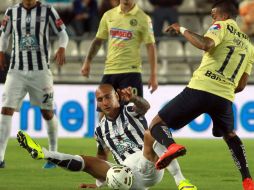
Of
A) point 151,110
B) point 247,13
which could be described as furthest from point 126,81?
point 247,13

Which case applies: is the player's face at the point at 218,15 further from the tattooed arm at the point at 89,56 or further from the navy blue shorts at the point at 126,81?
the tattooed arm at the point at 89,56

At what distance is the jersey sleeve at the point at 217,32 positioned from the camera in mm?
7777

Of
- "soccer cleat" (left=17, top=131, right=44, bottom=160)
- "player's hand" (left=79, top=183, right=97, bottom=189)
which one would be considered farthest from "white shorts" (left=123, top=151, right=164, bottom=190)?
"soccer cleat" (left=17, top=131, right=44, bottom=160)

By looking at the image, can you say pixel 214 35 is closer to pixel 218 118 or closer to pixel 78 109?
pixel 218 118

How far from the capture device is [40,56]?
1066cm

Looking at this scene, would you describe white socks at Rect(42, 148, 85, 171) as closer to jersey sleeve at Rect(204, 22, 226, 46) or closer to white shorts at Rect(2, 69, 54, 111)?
jersey sleeve at Rect(204, 22, 226, 46)

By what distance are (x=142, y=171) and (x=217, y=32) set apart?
133 cm

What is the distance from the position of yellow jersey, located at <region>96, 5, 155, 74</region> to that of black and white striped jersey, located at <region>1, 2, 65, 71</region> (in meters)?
0.68

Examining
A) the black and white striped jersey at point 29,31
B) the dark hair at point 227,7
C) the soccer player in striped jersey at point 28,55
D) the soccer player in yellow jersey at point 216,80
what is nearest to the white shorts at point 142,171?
the soccer player in yellow jersey at point 216,80

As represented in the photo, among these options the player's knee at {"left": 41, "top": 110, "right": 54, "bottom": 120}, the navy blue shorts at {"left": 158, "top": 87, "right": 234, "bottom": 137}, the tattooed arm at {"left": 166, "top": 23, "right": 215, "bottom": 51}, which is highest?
the tattooed arm at {"left": 166, "top": 23, "right": 215, "bottom": 51}

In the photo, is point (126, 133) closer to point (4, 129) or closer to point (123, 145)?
point (123, 145)

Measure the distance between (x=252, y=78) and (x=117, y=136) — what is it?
30.0 ft

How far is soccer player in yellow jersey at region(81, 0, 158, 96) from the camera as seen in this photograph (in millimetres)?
10898

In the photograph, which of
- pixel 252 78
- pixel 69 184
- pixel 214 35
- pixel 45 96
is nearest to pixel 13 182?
pixel 69 184
